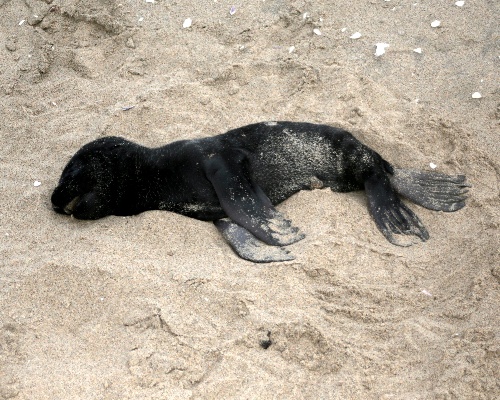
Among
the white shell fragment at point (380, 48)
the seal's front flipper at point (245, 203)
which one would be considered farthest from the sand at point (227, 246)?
the seal's front flipper at point (245, 203)

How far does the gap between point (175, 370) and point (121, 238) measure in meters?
1.30

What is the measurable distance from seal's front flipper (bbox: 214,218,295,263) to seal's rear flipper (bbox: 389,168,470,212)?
3.69ft

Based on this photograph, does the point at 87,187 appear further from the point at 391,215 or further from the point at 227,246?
the point at 391,215

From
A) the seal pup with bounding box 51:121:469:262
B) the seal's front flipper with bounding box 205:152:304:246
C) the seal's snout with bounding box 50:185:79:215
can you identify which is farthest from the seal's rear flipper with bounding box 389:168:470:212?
the seal's snout with bounding box 50:185:79:215

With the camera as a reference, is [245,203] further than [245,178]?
No

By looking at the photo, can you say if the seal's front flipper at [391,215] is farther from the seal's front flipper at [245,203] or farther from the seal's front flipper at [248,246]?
the seal's front flipper at [248,246]

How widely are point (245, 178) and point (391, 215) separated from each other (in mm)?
1001

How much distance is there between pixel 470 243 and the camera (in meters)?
4.38

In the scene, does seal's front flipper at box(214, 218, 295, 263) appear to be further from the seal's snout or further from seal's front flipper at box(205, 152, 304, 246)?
the seal's snout

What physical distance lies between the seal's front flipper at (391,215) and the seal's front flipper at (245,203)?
59 centimetres

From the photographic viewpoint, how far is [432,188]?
4953mm

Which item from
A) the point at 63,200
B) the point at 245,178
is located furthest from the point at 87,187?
the point at 245,178

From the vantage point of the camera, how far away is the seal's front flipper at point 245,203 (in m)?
4.49

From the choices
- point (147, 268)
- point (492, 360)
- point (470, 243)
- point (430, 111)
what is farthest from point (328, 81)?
point (492, 360)
